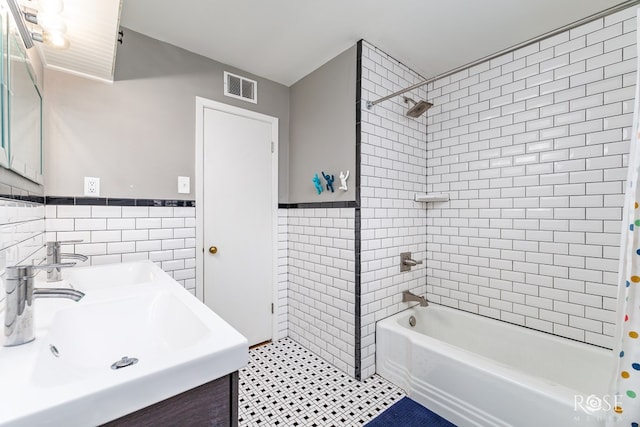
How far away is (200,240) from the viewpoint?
211 cm

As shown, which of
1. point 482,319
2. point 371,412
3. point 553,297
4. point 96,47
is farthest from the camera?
point 482,319

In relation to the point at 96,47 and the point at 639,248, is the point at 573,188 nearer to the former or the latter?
the point at 639,248

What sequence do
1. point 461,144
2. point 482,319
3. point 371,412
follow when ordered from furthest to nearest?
point 461,144 → point 482,319 → point 371,412

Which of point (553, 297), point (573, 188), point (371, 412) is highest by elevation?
point (573, 188)

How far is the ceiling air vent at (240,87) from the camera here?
2266 millimetres

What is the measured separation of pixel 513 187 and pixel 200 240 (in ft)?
7.79

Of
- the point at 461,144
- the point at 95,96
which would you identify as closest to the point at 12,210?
the point at 95,96

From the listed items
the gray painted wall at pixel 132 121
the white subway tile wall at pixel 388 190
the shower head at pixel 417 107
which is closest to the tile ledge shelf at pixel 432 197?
the white subway tile wall at pixel 388 190

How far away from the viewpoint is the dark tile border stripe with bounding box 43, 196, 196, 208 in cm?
159

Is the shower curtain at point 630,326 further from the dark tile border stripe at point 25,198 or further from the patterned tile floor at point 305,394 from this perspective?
the dark tile border stripe at point 25,198

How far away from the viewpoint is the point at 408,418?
162cm

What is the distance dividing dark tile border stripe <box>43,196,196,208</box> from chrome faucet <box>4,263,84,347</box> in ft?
3.81

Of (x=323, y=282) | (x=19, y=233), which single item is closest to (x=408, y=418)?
(x=323, y=282)

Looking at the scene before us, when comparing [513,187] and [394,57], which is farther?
[394,57]
